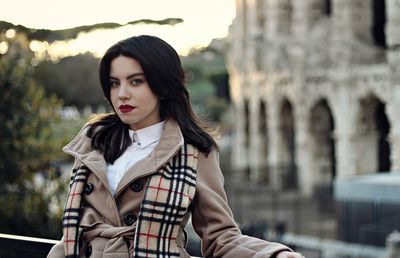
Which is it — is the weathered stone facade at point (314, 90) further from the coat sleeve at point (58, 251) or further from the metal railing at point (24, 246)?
the coat sleeve at point (58, 251)

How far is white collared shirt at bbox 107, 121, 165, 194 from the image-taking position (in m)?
3.15

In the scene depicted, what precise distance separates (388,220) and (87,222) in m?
14.6

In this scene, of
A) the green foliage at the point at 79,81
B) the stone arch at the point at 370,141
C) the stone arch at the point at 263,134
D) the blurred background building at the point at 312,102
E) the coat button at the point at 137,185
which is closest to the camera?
the coat button at the point at 137,185

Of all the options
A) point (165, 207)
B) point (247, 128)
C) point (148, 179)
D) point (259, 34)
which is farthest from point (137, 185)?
point (247, 128)

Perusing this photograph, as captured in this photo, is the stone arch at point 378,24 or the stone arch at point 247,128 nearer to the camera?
the stone arch at point 378,24

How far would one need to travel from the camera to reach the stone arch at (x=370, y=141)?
27.8 meters

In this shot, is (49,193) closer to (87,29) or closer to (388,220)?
(388,220)

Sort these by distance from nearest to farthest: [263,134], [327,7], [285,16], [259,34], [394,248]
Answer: [394,248] < [327,7] < [285,16] < [259,34] < [263,134]

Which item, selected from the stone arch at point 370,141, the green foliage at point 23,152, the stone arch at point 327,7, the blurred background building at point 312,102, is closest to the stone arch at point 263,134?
the blurred background building at point 312,102

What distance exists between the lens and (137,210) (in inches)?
120

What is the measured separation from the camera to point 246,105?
121 feet

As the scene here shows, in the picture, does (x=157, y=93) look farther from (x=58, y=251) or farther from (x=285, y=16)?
(x=285, y=16)

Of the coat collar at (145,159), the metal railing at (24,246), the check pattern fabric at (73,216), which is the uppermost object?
the coat collar at (145,159)

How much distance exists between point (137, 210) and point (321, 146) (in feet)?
92.8
